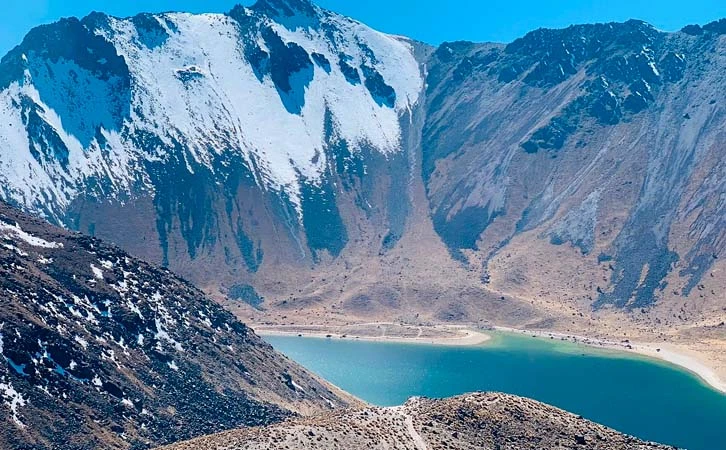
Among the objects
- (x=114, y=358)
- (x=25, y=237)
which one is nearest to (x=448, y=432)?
(x=114, y=358)

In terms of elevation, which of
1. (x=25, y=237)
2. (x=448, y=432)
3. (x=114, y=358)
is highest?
(x=25, y=237)

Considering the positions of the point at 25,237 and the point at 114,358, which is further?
the point at 25,237

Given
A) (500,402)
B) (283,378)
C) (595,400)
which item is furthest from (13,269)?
(595,400)

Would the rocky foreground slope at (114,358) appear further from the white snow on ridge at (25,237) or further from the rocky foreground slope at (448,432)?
the rocky foreground slope at (448,432)

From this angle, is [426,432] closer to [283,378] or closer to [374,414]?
[374,414]

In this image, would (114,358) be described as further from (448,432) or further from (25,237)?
(448,432)
